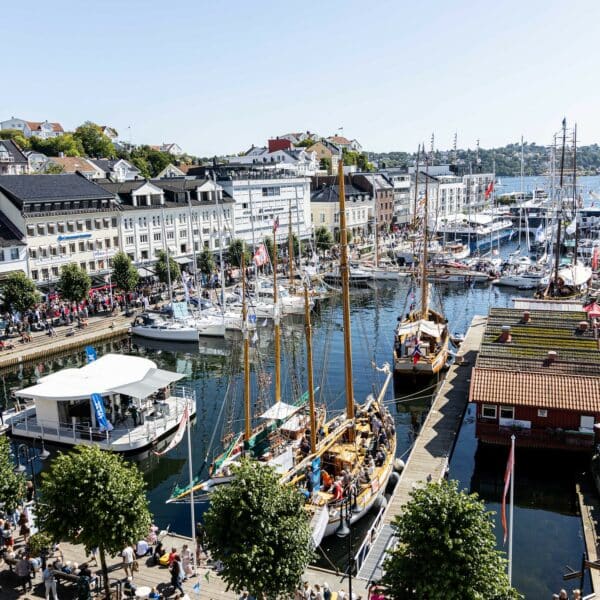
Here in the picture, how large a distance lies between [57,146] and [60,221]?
303 ft

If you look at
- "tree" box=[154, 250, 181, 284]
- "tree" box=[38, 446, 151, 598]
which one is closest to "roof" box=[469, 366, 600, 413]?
"tree" box=[38, 446, 151, 598]

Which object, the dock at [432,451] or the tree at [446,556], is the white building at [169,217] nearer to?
the dock at [432,451]

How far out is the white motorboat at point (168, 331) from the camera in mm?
73938

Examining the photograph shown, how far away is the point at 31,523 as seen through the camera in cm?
3100

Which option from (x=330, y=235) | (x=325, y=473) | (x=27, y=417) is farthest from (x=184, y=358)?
(x=330, y=235)

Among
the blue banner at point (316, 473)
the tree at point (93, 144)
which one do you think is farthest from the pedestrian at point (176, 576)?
the tree at point (93, 144)

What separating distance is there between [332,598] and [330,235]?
341ft

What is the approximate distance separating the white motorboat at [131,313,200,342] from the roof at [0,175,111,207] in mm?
21128

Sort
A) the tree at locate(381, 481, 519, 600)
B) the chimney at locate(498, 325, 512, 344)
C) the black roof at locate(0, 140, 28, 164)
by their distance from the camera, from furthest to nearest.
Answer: the black roof at locate(0, 140, 28, 164)
the chimney at locate(498, 325, 512, 344)
the tree at locate(381, 481, 519, 600)

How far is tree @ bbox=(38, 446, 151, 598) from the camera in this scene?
2447cm

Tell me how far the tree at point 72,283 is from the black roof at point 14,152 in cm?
7642

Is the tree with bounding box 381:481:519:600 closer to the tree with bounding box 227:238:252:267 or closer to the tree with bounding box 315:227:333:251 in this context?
the tree with bounding box 227:238:252:267

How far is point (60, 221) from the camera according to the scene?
84.2 meters

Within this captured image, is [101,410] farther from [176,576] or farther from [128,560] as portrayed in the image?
[176,576]
